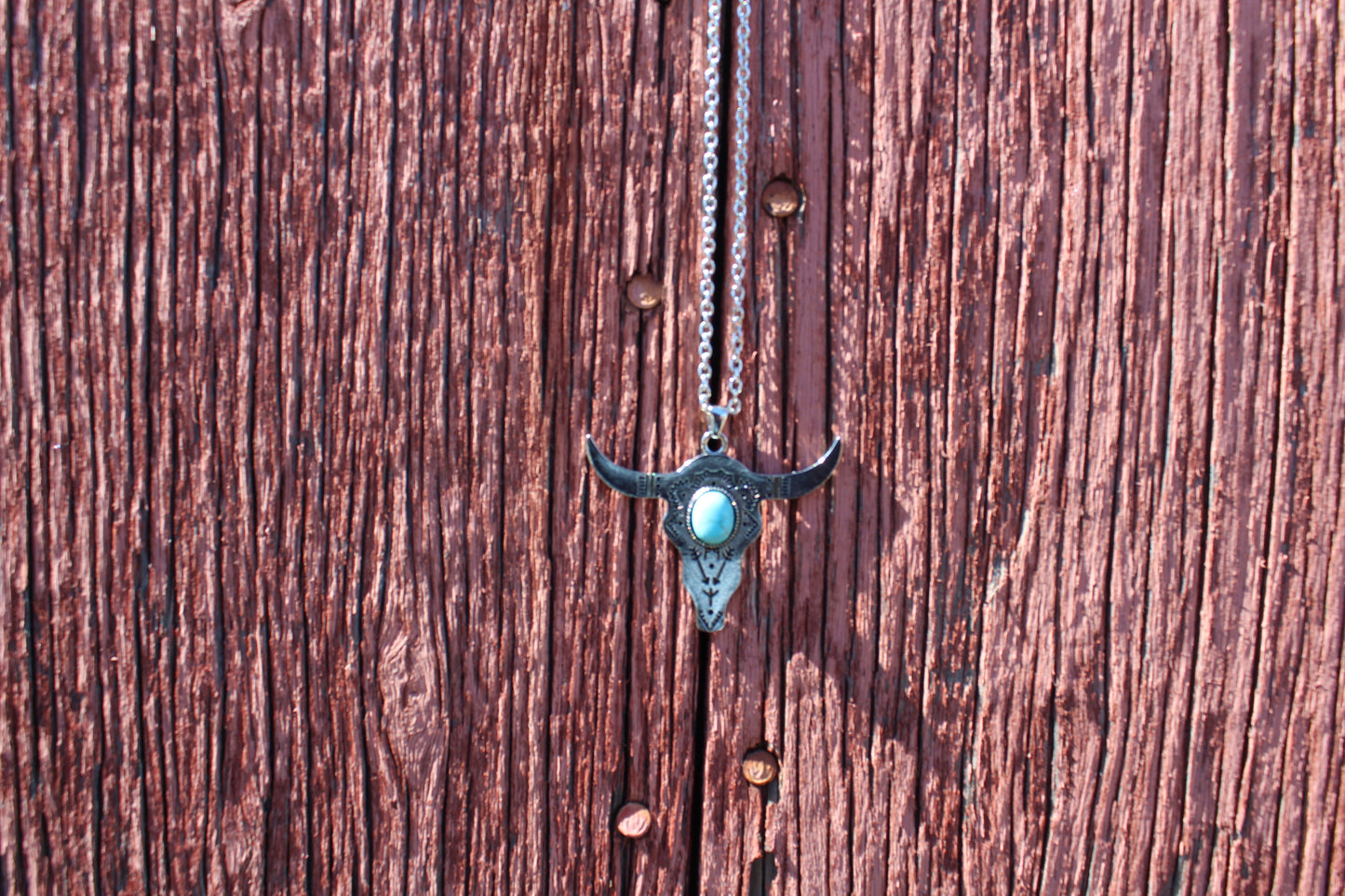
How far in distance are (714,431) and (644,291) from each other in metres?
0.20

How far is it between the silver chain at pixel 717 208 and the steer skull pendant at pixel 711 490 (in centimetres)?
5

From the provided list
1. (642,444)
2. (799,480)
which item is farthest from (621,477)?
(799,480)

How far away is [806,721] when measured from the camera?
1089 mm

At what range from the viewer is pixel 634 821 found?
1.09 meters

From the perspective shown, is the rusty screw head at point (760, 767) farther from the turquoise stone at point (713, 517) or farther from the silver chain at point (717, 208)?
the silver chain at point (717, 208)

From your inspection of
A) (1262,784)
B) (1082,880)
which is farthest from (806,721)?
(1262,784)

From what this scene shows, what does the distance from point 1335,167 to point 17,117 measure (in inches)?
63.5

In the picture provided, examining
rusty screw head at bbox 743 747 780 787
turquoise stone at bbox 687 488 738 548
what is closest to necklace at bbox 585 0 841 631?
turquoise stone at bbox 687 488 738 548

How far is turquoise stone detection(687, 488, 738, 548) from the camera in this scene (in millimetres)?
1016

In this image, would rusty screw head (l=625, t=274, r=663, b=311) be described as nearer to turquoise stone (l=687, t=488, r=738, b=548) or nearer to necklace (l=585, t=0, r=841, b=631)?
necklace (l=585, t=0, r=841, b=631)

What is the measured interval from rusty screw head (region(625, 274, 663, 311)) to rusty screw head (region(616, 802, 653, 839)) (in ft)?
2.16

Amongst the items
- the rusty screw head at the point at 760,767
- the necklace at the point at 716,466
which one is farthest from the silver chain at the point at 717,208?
the rusty screw head at the point at 760,767

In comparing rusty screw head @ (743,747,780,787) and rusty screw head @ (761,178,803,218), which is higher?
rusty screw head @ (761,178,803,218)

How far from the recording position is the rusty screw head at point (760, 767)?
1.08 metres
